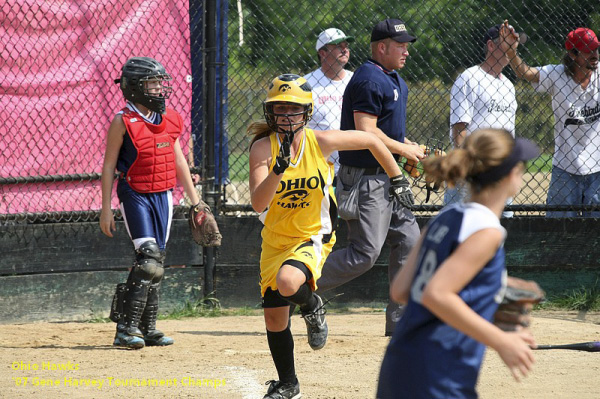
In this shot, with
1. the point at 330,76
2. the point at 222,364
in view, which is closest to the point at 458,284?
the point at 222,364

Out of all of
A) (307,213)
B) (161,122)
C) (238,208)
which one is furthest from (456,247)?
(238,208)

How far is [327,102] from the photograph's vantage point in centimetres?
766

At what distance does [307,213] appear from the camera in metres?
4.56

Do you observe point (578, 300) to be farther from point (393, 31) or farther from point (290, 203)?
point (290, 203)

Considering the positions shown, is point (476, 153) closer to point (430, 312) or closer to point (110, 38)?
point (430, 312)

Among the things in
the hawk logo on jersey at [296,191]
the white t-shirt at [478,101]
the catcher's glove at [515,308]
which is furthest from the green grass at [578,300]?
the catcher's glove at [515,308]

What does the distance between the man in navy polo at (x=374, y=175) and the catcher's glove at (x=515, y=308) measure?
3065mm

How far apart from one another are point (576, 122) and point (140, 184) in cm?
360

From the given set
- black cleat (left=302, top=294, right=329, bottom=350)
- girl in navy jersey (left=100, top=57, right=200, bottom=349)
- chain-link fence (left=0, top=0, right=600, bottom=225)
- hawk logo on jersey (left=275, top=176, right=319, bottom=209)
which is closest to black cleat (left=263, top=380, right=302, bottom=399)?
black cleat (left=302, top=294, right=329, bottom=350)

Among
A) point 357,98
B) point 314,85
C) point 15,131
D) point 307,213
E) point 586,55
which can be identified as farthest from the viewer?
point 314,85

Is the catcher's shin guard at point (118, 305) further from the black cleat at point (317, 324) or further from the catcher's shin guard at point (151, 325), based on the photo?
the black cleat at point (317, 324)

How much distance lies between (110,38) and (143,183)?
5.28ft

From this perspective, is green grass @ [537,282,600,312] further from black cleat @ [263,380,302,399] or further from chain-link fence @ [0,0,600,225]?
black cleat @ [263,380,302,399]

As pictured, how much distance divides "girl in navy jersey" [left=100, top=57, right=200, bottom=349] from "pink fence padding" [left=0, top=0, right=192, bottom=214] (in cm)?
104
